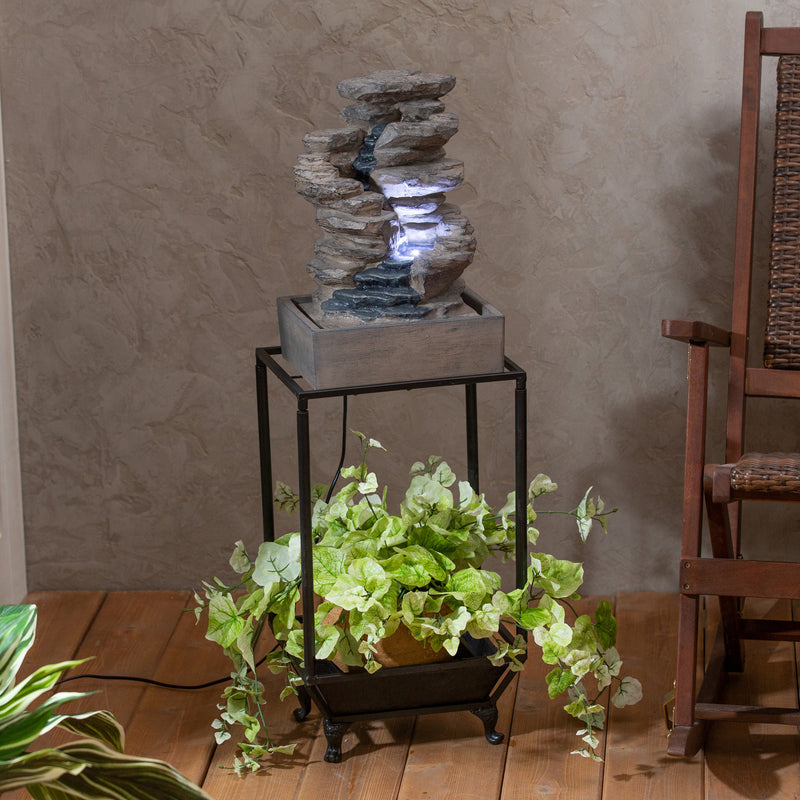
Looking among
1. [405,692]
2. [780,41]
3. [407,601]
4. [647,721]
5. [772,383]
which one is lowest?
[647,721]

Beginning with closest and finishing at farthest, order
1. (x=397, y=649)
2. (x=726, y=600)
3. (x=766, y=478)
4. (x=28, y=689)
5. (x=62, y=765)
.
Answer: (x=62, y=765) → (x=28, y=689) → (x=766, y=478) → (x=397, y=649) → (x=726, y=600)

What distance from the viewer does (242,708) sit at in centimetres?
189

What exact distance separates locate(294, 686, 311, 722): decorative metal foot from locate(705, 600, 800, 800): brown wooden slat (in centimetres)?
66

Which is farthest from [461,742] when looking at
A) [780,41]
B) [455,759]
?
[780,41]

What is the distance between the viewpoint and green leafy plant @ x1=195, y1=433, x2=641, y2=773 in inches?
71.3

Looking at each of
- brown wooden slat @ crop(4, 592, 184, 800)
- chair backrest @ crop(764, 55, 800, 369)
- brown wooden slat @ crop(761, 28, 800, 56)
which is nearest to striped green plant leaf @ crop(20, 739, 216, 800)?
brown wooden slat @ crop(4, 592, 184, 800)

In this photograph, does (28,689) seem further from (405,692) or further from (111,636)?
(111,636)

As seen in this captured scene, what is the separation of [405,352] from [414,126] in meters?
0.33

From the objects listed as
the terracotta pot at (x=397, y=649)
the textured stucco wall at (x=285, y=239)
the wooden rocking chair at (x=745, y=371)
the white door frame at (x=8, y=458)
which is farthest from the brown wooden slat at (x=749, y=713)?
the white door frame at (x=8, y=458)

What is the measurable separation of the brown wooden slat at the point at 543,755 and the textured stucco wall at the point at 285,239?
45 cm

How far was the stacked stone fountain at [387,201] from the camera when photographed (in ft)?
5.71

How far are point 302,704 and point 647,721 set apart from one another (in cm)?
58

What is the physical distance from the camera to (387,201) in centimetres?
178

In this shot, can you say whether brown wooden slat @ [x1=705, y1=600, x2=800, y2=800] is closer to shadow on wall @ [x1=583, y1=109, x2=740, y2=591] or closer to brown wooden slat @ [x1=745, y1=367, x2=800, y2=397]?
shadow on wall @ [x1=583, y1=109, x2=740, y2=591]
